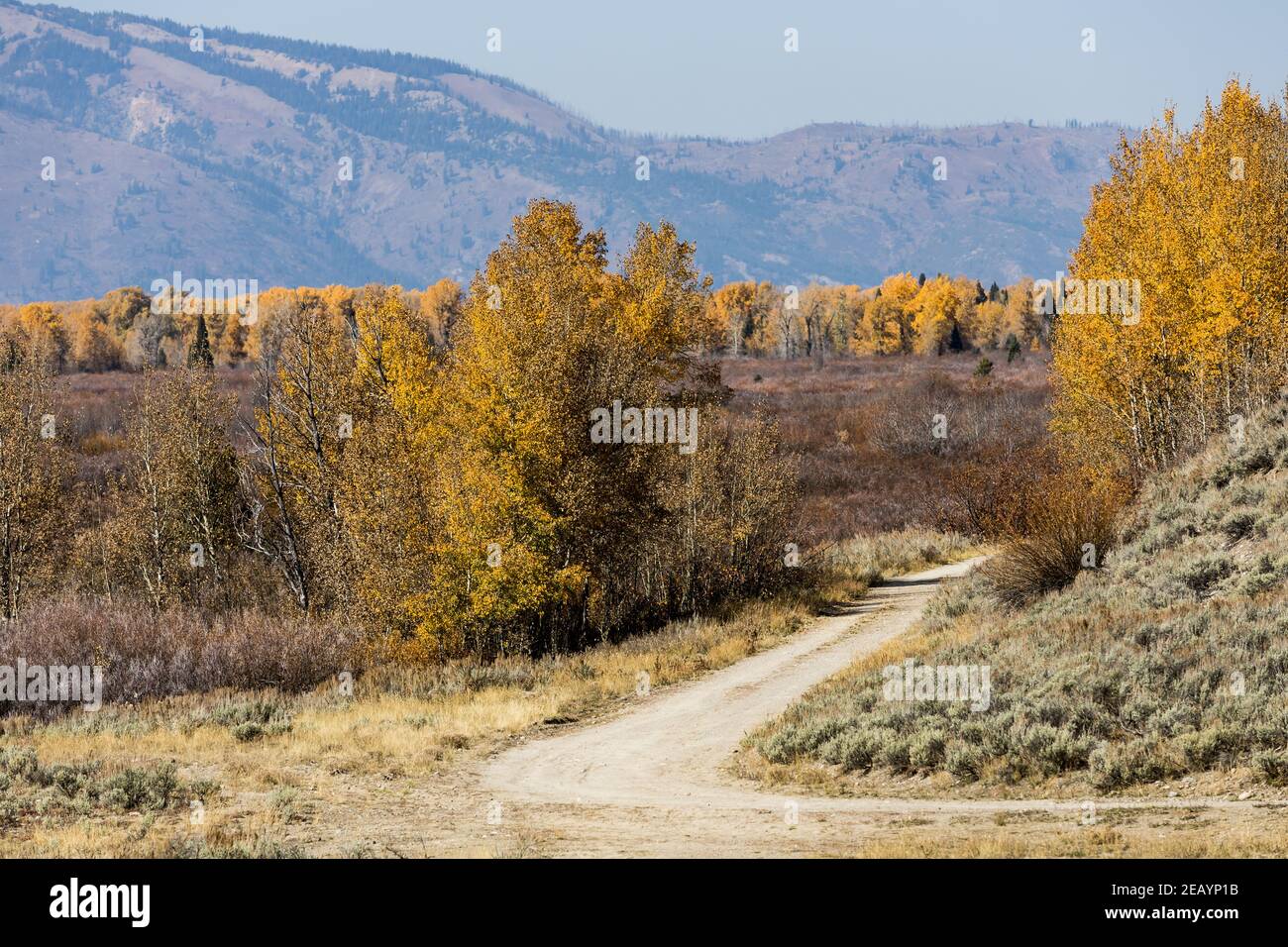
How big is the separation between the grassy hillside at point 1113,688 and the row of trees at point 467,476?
8.72m

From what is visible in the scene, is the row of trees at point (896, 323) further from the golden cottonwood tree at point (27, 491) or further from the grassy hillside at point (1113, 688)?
the grassy hillside at point (1113, 688)

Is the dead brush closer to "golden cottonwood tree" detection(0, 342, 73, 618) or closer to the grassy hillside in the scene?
the grassy hillside

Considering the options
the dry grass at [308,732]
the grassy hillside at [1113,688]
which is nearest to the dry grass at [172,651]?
the dry grass at [308,732]

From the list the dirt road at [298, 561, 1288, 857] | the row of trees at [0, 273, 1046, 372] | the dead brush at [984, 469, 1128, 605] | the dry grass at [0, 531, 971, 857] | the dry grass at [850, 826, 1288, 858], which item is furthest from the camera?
the row of trees at [0, 273, 1046, 372]

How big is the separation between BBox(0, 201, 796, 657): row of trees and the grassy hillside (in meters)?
8.72

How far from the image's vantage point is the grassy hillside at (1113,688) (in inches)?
515

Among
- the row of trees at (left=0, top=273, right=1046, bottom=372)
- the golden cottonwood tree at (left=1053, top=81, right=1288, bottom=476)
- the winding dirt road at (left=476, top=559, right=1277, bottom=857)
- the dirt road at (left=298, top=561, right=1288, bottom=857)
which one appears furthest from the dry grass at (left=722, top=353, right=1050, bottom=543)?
the row of trees at (left=0, top=273, right=1046, bottom=372)

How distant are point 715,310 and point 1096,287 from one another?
153 metres

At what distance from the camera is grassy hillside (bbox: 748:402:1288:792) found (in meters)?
13.1

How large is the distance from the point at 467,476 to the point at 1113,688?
1479 centimetres

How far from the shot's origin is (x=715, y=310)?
Answer: 186250mm
